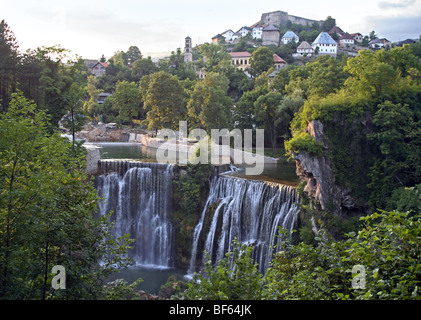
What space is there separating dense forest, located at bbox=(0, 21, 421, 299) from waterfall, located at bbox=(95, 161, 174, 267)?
1845 mm

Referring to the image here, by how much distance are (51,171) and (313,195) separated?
14306mm

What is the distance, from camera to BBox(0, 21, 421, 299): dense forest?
759 cm

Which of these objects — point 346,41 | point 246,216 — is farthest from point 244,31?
point 246,216

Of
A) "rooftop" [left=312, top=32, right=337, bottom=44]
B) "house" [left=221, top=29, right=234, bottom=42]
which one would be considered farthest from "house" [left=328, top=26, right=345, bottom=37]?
"house" [left=221, top=29, right=234, bottom=42]

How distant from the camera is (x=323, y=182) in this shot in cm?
2086

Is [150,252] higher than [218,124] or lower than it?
lower

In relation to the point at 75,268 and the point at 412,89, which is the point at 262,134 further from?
the point at 75,268

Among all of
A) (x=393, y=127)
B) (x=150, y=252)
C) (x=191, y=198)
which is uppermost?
(x=393, y=127)

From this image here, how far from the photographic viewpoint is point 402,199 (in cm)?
1889

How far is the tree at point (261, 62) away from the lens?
67.8 m

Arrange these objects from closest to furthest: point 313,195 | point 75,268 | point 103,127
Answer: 1. point 75,268
2. point 313,195
3. point 103,127

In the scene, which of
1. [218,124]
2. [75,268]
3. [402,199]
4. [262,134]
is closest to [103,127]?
[218,124]

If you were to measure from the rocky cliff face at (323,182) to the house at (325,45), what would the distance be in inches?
2912
